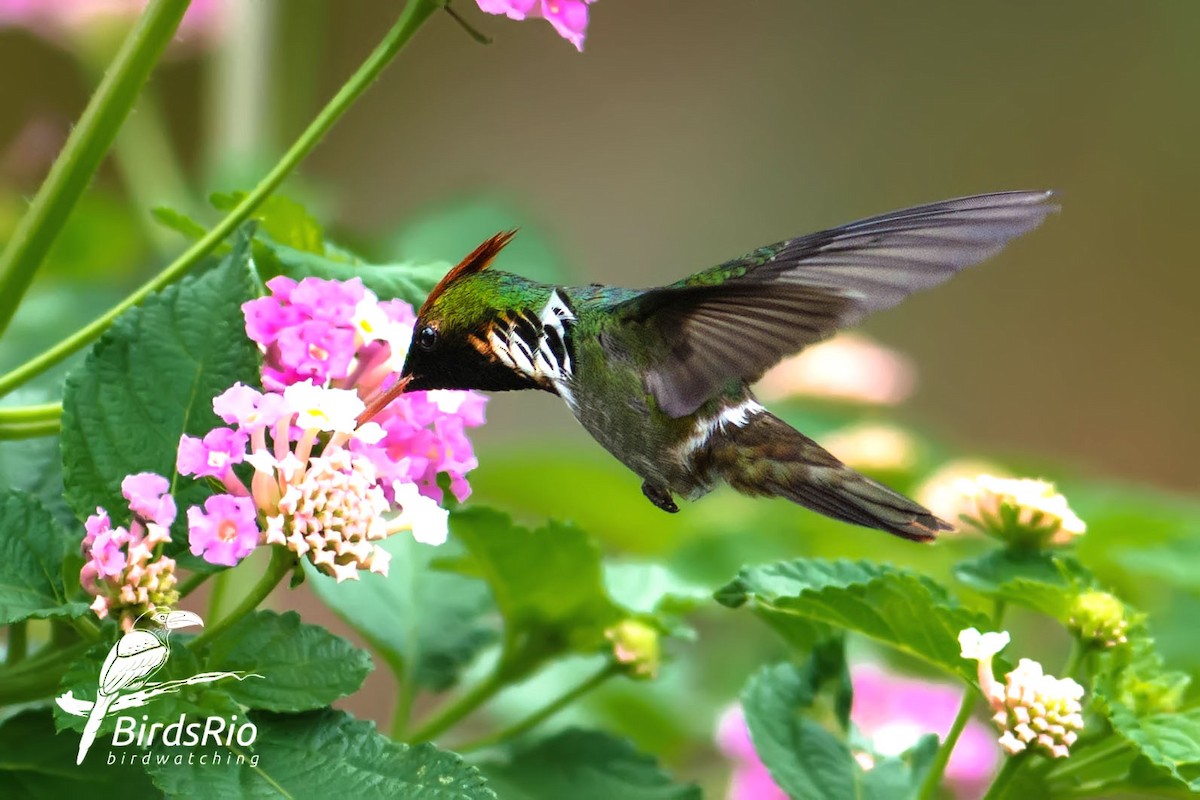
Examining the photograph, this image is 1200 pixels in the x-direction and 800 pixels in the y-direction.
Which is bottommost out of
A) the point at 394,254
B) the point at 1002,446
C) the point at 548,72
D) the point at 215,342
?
the point at 215,342

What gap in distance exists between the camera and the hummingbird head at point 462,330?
0.65 metres

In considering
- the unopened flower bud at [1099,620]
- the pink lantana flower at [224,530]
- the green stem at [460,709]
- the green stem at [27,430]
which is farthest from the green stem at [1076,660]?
the green stem at [27,430]

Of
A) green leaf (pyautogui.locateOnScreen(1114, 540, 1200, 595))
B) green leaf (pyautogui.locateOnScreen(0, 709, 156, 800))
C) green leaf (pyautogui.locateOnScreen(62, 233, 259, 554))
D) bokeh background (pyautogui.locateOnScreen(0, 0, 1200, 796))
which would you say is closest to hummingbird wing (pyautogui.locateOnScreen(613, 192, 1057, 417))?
green leaf (pyautogui.locateOnScreen(62, 233, 259, 554))

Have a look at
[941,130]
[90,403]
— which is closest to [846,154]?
[941,130]

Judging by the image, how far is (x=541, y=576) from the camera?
0.80m

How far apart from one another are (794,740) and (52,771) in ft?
1.27

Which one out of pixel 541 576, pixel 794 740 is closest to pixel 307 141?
pixel 541 576

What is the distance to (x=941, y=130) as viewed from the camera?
3.13 meters

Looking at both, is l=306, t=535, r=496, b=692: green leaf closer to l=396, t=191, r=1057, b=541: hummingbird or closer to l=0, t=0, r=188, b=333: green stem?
l=396, t=191, r=1057, b=541: hummingbird

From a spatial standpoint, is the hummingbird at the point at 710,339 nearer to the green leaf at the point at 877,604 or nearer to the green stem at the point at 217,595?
the green leaf at the point at 877,604

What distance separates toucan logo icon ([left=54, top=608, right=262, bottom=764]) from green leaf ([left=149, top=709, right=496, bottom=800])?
0.10 ft

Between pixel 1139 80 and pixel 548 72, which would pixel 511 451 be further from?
pixel 1139 80

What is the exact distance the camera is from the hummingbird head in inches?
25.6

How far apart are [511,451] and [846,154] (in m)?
1.79
